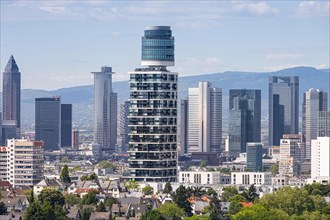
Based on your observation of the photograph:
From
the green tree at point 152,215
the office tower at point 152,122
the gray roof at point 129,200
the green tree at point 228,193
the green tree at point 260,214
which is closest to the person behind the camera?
the green tree at point 260,214

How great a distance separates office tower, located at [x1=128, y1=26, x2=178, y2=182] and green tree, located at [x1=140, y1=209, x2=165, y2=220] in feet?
129

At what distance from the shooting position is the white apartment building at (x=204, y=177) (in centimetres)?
18512

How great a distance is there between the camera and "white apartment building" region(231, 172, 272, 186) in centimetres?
18450

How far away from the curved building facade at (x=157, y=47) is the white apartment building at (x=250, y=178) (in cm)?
3204

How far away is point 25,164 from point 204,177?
29731 millimetres

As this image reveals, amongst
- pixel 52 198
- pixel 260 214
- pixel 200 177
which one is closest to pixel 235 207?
pixel 52 198

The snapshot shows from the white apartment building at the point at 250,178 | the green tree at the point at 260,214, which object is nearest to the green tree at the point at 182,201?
the green tree at the point at 260,214

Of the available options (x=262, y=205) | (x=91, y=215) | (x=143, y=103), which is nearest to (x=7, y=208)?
(x=91, y=215)

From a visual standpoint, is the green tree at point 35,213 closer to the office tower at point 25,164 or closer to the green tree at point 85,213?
the green tree at point 85,213

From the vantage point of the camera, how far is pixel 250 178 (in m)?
185

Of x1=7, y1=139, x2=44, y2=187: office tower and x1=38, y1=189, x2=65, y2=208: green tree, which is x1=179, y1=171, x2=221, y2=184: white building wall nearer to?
x1=7, y1=139, x2=44, y2=187: office tower

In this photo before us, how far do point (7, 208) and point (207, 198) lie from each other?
80.3 ft

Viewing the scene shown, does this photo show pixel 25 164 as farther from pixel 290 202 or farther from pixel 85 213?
pixel 85 213

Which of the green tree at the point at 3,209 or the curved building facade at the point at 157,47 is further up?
the curved building facade at the point at 157,47
